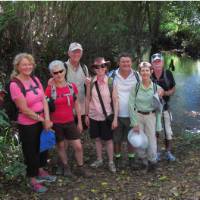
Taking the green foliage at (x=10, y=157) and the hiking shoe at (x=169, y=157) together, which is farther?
the hiking shoe at (x=169, y=157)

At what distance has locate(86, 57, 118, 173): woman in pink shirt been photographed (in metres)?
5.94

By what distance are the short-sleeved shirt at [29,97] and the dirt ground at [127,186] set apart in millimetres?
881

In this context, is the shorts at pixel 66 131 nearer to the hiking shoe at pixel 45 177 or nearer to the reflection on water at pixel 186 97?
the hiking shoe at pixel 45 177

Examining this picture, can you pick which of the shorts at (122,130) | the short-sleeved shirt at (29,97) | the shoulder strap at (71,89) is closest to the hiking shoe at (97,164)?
the shorts at (122,130)

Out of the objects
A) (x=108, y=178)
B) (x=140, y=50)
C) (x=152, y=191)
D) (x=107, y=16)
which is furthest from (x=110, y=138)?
(x=140, y=50)

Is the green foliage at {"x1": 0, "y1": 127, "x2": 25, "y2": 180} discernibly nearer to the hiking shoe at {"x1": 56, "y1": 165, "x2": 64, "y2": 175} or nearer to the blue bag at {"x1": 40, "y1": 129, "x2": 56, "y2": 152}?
the blue bag at {"x1": 40, "y1": 129, "x2": 56, "y2": 152}

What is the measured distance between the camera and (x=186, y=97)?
49.3 ft

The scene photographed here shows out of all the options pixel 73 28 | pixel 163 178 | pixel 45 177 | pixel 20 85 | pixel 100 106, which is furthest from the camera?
pixel 73 28

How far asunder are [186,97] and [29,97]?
35.2 ft

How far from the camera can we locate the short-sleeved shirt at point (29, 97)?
5.02 metres

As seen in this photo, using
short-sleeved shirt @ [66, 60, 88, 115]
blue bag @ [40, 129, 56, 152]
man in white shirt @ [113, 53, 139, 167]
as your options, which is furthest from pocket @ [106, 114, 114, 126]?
blue bag @ [40, 129, 56, 152]

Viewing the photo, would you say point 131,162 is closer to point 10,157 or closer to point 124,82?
point 124,82

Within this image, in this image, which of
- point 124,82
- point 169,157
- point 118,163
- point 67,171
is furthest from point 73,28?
point 67,171

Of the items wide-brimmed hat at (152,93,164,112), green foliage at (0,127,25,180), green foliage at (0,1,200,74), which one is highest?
green foliage at (0,1,200,74)
